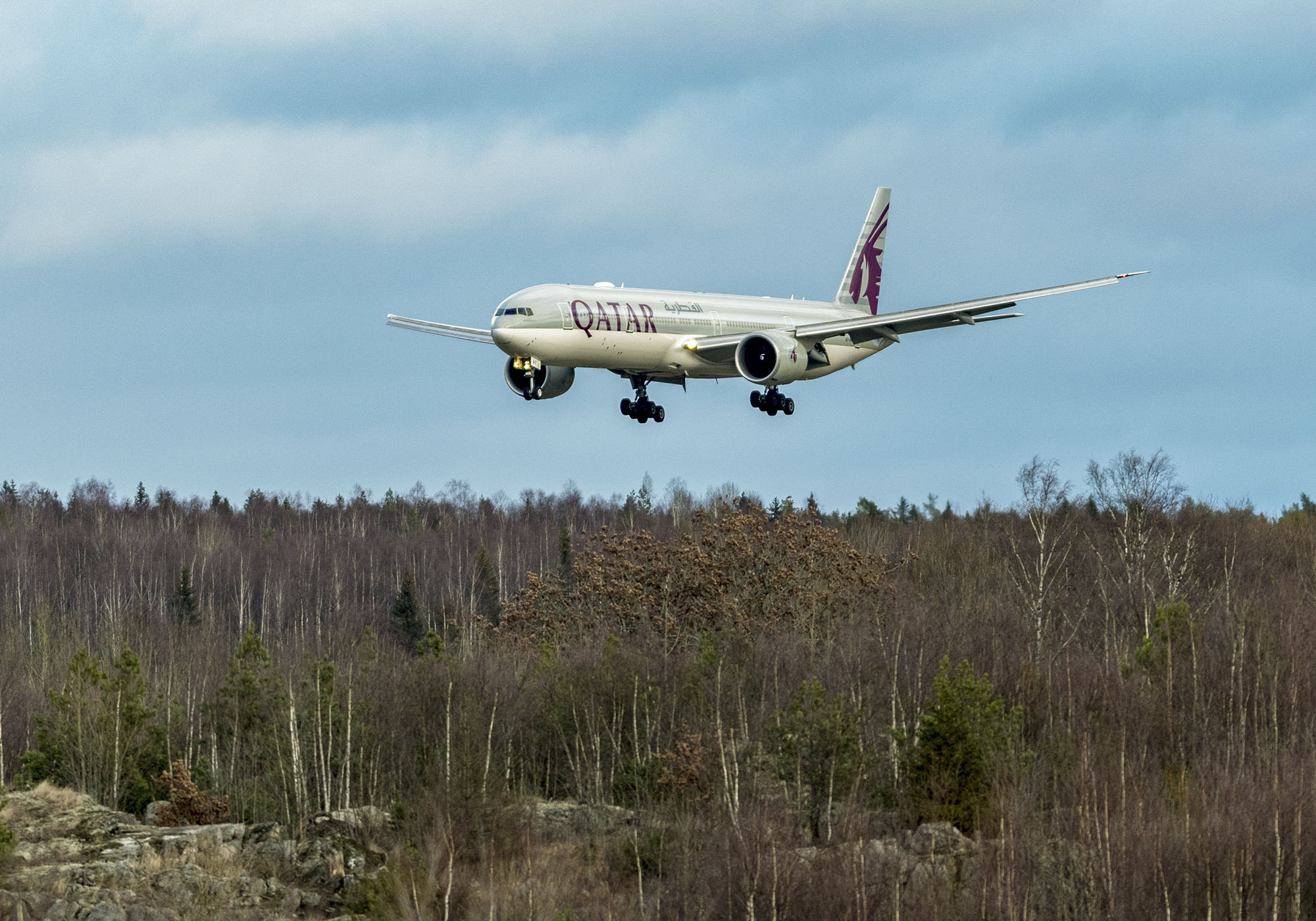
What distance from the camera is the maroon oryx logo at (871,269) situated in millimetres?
60844

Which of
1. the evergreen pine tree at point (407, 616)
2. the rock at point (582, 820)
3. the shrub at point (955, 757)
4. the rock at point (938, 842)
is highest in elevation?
the evergreen pine tree at point (407, 616)

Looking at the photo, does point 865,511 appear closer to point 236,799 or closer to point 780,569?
point 780,569

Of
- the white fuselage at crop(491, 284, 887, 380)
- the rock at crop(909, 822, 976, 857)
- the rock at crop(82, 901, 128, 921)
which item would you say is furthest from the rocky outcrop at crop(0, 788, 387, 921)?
the white fuselage at crop(491, 284, 887, 380)

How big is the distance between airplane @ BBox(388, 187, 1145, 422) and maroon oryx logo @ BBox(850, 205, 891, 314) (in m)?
11.9

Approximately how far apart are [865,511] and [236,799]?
74.9 m

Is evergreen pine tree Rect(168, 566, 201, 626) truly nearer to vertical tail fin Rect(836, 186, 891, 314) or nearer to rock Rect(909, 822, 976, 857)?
vertical tail fin Rect(836, 186, 891, 314)

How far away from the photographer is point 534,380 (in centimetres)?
4122

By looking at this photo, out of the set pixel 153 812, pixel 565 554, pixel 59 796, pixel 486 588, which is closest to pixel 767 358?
pixel 153 812

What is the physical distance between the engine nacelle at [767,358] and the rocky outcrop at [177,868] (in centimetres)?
1778

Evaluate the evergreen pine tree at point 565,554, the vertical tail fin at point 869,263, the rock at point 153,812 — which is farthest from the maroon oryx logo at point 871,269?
the rock at point 153,812

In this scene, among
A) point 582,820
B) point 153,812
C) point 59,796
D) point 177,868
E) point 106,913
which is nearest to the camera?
point 106,913

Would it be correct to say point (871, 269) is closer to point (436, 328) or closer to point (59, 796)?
point (436, 328)

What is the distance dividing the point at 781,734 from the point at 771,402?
17.2 m

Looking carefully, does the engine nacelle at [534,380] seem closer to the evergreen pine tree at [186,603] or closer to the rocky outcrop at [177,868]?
the rocky outcrop at [177,868]
